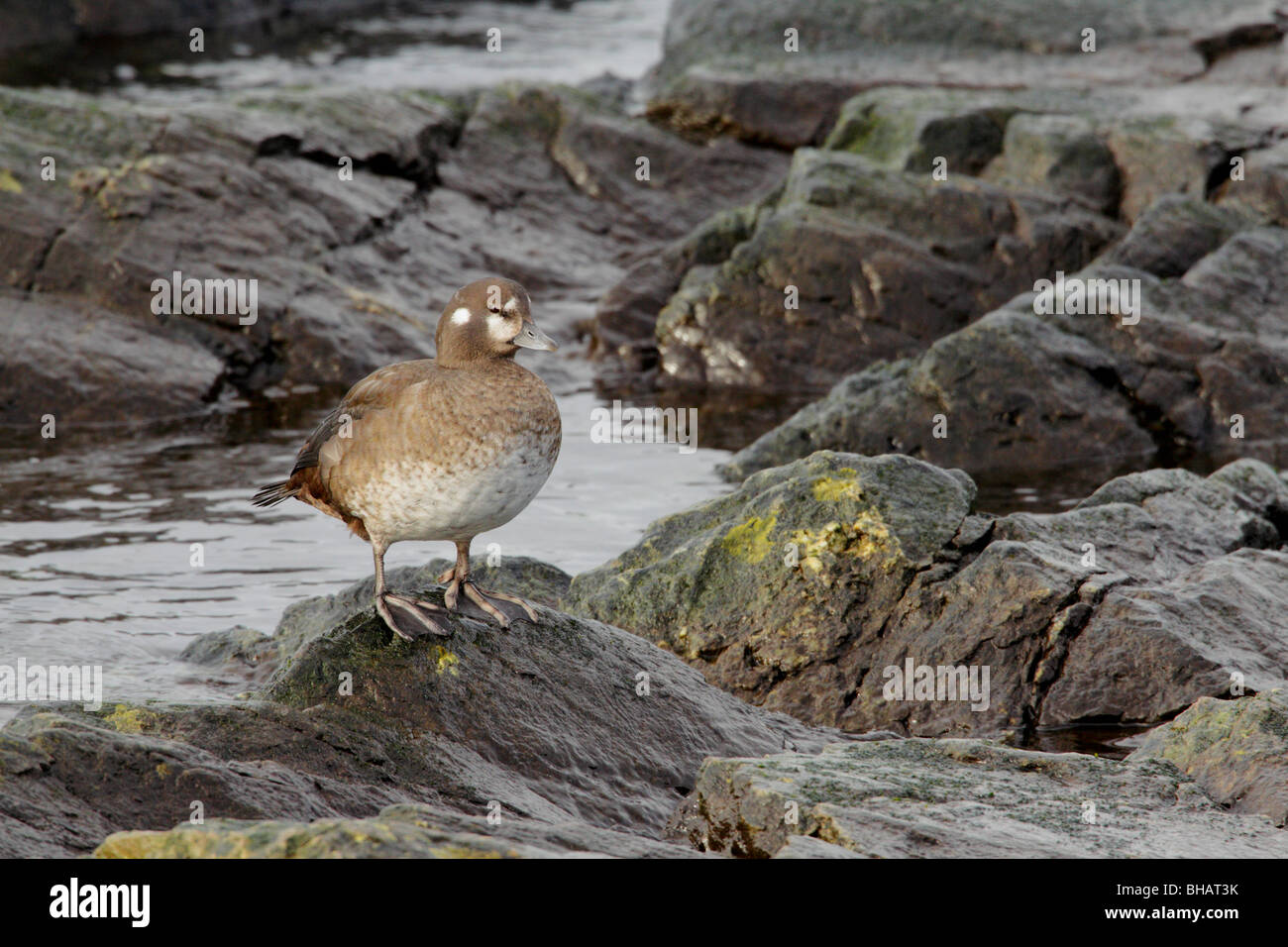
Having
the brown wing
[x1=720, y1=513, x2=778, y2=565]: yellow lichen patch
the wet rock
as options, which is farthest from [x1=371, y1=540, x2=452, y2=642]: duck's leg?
the wet rock

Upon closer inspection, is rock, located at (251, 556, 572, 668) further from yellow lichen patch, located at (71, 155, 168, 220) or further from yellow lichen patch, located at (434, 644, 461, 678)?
yellow lichen patch, located at (71, 155, 168, 220)

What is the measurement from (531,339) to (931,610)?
283 cm

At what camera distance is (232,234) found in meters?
15.0

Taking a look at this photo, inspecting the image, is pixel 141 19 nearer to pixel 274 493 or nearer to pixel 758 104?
pixel 758 104

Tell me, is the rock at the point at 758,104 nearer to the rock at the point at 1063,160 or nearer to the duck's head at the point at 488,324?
the rock at the point at 1063,160

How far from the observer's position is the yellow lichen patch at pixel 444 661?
19.7 ft

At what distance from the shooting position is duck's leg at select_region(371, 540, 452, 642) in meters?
5.95

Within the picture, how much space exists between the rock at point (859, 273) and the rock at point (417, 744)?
27.9 feet

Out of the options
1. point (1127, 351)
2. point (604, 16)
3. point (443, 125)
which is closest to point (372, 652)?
point (1127, 351)

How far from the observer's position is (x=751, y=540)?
26.3 feet

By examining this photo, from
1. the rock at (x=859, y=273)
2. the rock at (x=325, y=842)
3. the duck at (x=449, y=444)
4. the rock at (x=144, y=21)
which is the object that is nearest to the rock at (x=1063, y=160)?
the rock at (x=859, y=273)

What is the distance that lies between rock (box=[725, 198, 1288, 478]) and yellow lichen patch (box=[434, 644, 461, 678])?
6543 mm

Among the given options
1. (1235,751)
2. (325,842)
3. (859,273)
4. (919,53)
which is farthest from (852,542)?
(919,53)
